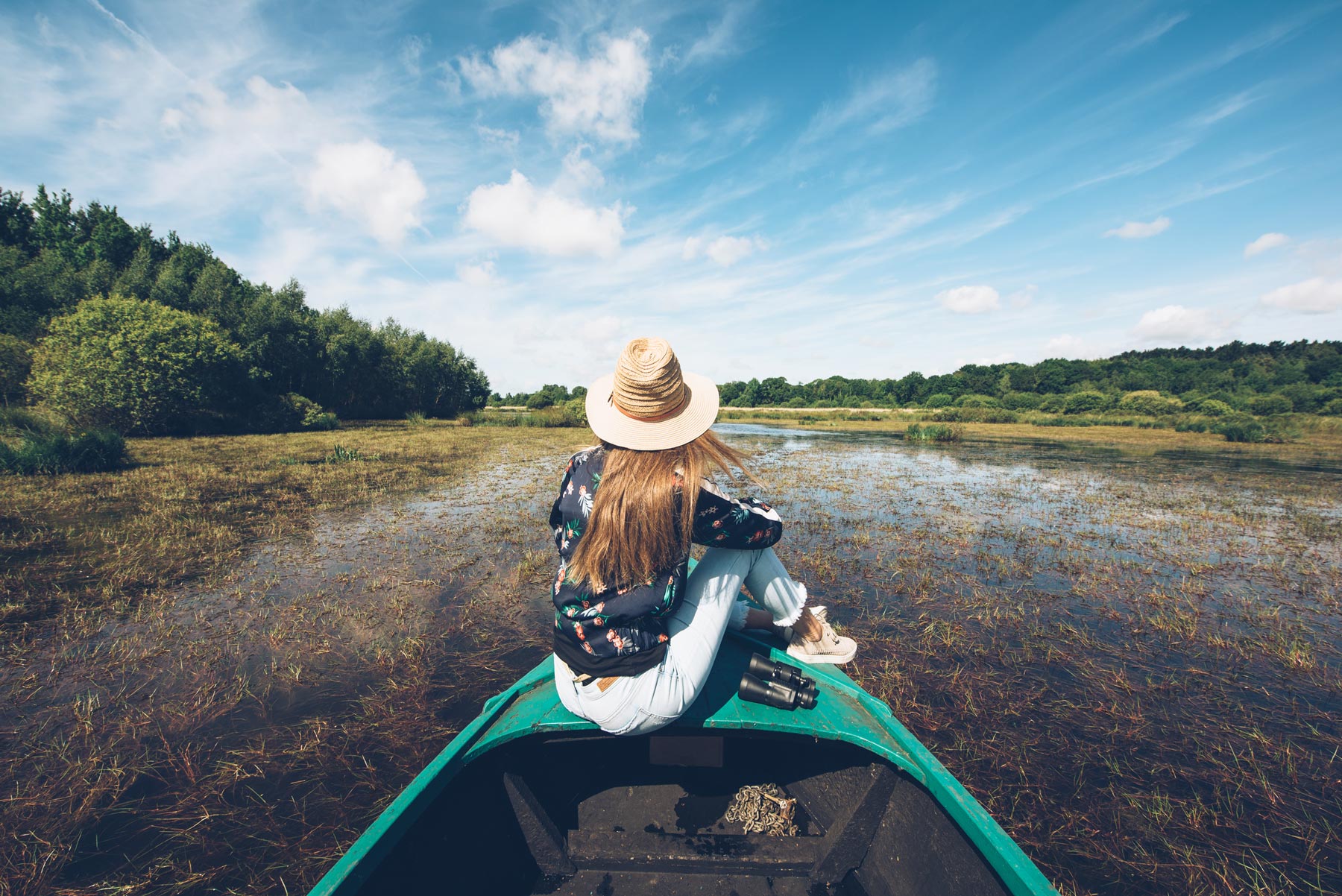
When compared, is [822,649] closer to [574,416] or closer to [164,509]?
[164,509]

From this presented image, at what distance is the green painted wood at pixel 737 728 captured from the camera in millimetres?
1681

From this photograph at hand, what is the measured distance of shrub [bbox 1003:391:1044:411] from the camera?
2126 inches

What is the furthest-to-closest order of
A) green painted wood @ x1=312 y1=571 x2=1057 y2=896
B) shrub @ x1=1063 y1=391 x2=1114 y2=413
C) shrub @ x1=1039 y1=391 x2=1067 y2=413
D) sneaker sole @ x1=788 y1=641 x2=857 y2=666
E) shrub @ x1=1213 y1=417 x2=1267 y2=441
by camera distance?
1. shrub @ x1=1039 y1=391 x2=1067 y2=413
2. shrub @ x1=1063 y1=391 x2=1114 y2=413
3. shrub @ x1=1213 y1=417 x2=1267 y2=441
4. sneaker sole @ x1=788 y1=641 x2=857 y2=666
5. green painted wood @ x1=312 y1=571 x2=1057 y2=896

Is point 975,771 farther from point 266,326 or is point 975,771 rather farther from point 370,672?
point 266,326

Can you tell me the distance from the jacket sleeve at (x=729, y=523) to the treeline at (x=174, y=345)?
1254 inches

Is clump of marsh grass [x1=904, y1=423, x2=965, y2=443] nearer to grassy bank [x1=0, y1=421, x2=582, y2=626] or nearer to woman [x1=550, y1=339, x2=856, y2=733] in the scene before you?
grassy bank [x1=0, y1=421, x2=582, y2=626]

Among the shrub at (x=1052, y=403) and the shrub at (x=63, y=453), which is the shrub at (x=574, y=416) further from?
the shrub at (x=1052, y=403)

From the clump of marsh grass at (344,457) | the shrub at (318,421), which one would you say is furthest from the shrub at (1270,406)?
the shrub at (318,421)

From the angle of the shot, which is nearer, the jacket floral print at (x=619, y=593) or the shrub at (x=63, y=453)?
the jacket floral print at (x=619, y=593)

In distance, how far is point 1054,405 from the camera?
51375 millimetres

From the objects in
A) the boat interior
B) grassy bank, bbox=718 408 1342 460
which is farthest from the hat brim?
grassy bank, bbox=718 408 1342 460

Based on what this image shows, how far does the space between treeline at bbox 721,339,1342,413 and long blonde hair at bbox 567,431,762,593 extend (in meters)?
57.2

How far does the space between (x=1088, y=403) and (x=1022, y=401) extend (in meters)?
8.66

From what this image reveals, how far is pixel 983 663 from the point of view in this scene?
15.1 feet
